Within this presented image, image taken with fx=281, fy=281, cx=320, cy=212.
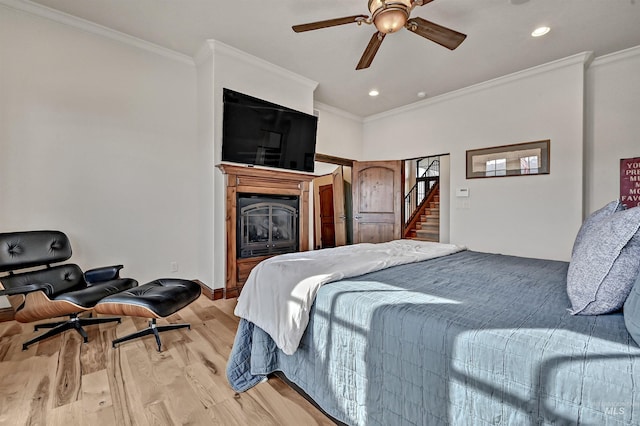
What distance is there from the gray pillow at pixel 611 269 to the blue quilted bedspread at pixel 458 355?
0.05 m

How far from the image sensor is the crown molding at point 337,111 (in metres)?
4.91

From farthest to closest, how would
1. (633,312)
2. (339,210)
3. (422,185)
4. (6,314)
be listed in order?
(422,185) < (339,210) < (6,314) < (633,312)

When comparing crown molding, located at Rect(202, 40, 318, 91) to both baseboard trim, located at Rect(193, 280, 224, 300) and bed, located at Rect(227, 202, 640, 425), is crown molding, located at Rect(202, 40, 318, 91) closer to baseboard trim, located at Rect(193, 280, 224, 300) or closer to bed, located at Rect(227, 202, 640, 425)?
baseboard trim, located at Rect(193, 280, 224, 300)

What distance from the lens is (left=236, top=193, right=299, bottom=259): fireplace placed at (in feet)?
11.2

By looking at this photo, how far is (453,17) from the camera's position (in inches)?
106

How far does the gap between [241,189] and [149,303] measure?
1662 mm

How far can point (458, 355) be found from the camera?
3.04 feet

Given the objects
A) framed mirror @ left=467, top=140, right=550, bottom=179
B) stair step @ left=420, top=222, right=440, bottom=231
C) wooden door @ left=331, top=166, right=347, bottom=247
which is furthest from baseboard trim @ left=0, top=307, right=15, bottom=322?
stair step @ left=420, top=222, right=440, bottom=231

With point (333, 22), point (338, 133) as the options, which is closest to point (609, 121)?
point (333, 22)

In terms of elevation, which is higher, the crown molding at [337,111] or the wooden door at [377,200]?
the crown molding at [337,111]

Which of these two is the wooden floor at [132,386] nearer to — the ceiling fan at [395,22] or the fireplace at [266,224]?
the fireplace at [266,224]

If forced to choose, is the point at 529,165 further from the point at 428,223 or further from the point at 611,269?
the point at 611,269

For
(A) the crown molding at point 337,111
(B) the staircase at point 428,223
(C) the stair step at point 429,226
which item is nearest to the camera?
(A) the crown molding at point 337,111

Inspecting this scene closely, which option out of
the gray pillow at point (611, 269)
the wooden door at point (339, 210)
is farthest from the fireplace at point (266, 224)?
the gray pillow at point (611, 269)
